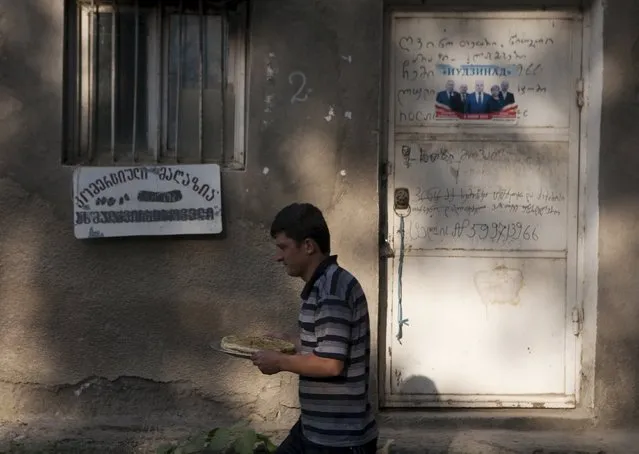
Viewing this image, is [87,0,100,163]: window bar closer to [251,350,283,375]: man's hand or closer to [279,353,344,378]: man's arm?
[251,350,283,375]: man's hand

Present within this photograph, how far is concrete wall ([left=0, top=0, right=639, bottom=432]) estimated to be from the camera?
5617mm

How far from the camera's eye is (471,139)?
585cm

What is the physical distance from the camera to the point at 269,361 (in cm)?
363

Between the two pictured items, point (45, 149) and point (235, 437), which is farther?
point (45, 149)

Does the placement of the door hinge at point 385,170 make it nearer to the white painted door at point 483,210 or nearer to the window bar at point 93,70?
the white painted door at point 483,210

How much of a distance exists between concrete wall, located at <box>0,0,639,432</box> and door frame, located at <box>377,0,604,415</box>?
154 millimetres

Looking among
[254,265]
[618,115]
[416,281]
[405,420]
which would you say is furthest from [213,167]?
[618,115]

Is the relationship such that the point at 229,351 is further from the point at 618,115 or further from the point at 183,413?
the point at 618,115

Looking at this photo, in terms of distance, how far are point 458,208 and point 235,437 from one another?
5.92ft

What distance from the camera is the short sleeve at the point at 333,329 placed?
357cm

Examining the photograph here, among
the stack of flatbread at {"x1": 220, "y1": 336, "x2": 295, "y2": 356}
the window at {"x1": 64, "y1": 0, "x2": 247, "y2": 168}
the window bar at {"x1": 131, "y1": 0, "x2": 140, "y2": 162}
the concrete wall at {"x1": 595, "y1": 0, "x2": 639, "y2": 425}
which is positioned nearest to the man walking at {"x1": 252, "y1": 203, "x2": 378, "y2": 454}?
the stack of flatbread at {"x1": 220, "y1": 336, "x2": 295, "y2": 356}

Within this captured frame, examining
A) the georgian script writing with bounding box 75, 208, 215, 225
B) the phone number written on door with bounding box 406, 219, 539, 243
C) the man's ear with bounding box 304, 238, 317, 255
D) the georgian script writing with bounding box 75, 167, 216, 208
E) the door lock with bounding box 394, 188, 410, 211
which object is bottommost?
the phone number written on door with bounding box 406, 219, 539, 243

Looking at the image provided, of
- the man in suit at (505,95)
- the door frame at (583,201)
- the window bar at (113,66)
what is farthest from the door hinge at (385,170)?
the window bar at (113,66)

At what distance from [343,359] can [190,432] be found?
2.26 m
